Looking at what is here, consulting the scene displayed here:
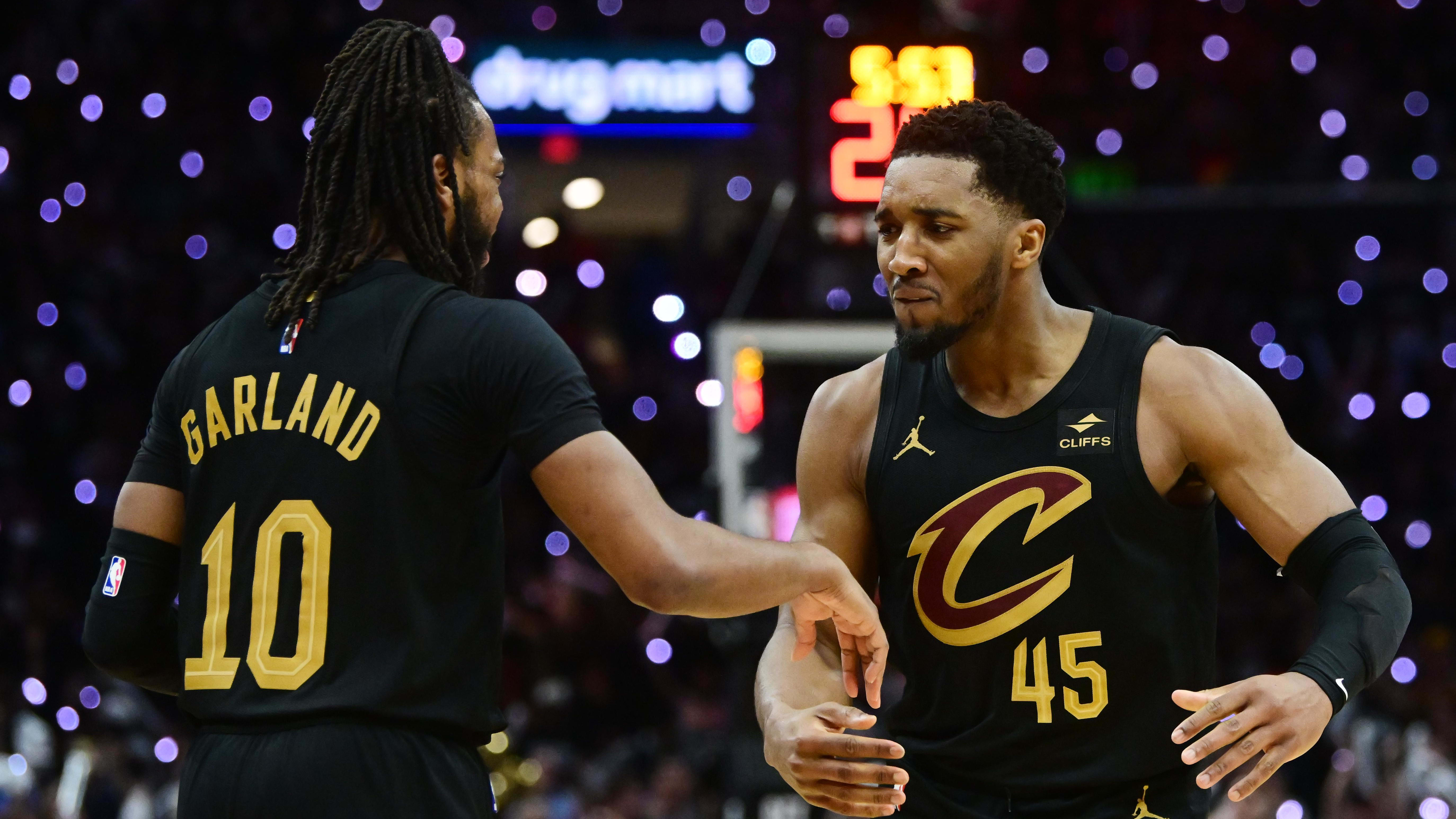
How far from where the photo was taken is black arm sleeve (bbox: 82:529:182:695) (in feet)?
8.13

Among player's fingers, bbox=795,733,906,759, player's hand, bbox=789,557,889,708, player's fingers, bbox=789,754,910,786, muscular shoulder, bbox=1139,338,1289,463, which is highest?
muscular shoulder, bbox=1139,338,1289,463

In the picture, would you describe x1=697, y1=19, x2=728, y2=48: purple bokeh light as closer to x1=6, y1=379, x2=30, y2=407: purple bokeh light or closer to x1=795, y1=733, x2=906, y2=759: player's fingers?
x1=6, y1=379, x2=30, y2=407: purple bokeh light

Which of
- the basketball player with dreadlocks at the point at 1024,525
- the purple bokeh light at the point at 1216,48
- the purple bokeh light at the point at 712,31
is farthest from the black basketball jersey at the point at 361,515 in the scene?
the purple bokeh light at the point at 1216,48

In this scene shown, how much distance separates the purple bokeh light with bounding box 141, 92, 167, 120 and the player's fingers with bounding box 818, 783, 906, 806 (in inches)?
401

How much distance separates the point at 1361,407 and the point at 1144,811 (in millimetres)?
9096

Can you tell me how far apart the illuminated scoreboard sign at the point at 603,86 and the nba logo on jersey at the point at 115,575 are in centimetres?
613

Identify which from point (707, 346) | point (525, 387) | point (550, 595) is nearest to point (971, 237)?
point (525, 387)

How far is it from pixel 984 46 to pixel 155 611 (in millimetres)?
4945

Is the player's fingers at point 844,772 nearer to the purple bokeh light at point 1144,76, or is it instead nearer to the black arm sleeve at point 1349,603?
the black arm sleeve at point 1349,603

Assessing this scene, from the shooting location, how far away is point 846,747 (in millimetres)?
2713

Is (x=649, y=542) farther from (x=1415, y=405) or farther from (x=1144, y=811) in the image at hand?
(x=1415, y=405)

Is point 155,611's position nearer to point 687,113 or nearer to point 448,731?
point 448,731

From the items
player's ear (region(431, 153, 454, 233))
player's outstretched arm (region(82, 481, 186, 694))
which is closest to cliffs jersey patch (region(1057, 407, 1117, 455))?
player's ear (region(431, 153, 454, 233))

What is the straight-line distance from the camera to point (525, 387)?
224 centimetres
